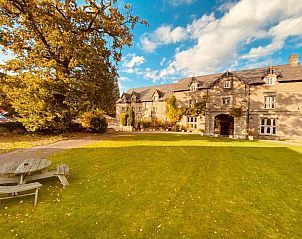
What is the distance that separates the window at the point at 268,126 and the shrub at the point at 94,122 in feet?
76.7

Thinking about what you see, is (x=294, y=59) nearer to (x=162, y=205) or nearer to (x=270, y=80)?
(x=270, y=80)

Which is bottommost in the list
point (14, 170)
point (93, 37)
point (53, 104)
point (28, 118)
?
point (14, 170)

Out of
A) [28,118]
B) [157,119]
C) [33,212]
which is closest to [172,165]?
[33,212]

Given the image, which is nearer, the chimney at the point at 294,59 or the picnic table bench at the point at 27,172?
the picnic table bench at the point at 27,172

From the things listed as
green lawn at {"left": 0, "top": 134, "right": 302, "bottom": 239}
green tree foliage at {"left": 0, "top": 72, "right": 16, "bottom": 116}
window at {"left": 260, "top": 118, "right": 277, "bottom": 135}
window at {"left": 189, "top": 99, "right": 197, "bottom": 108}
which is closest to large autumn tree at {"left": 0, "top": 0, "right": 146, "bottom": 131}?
green tree foliage at {"left": 0, "top": 72, "right": 16, "bottom": 116}

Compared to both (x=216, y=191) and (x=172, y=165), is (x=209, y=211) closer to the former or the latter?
(x=216, y=191)

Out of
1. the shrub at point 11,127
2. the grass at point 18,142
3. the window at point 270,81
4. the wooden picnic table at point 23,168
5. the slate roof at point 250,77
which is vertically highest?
the slate roof at point 250,77

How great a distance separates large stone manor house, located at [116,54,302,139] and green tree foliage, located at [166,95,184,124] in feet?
3.77

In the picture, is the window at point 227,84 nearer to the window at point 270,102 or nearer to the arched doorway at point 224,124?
the arched doorway at point 224,124

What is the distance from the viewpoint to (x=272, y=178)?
794 centimetres

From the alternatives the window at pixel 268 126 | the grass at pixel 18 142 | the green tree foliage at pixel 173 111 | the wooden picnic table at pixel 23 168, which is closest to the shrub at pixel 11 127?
the grass at pixel 18 142

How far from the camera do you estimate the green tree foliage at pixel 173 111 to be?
106ft

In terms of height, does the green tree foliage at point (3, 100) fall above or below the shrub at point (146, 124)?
Result: above

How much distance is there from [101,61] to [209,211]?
18.4m
